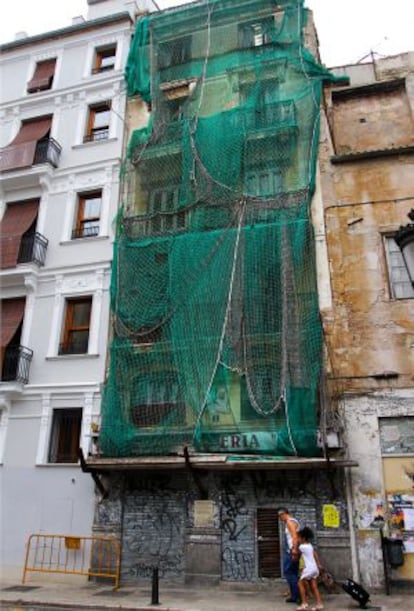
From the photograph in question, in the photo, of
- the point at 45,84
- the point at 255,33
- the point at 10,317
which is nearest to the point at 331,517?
the point at 10,317

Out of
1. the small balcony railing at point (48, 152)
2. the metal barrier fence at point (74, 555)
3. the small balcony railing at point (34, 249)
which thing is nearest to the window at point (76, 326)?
the small balcony railing at point (34, 249)

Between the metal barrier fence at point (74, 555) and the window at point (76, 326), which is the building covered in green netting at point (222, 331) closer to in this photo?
the metal barrier fence at point (74, 555)

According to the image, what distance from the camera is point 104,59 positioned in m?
19.0

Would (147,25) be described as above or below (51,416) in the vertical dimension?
above

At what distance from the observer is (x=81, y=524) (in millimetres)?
12094

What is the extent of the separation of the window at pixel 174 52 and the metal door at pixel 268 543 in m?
14.6

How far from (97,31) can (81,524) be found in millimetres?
17213

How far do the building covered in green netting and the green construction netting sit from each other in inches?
1.6

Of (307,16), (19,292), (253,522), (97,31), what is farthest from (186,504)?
(97,31)

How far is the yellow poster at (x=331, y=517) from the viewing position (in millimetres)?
10664

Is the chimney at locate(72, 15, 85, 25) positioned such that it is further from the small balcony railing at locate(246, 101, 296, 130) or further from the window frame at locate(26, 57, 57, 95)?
the small balcony railing at locate(246, 101, 296, 130)

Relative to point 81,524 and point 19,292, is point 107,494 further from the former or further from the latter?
point 19,292

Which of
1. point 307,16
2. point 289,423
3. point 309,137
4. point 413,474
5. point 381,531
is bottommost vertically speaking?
point 381,531

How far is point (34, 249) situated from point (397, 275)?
1032 centimetres
